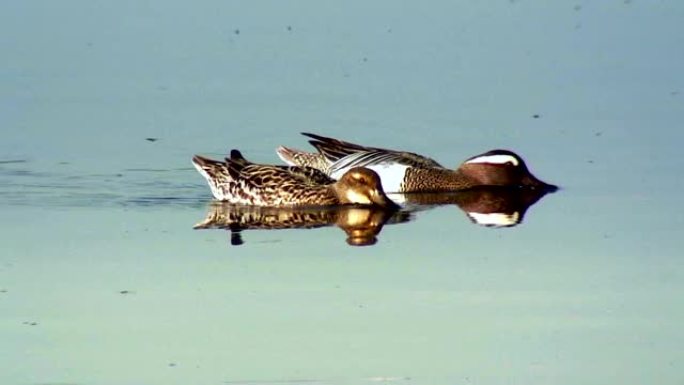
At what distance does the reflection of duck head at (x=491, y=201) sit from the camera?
1415 centimetres

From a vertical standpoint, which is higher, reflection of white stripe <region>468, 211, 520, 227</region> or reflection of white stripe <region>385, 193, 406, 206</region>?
reflection of white stripe <region>385, 193, 406, 206</region>

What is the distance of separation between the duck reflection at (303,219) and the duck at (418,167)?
1.16 meters

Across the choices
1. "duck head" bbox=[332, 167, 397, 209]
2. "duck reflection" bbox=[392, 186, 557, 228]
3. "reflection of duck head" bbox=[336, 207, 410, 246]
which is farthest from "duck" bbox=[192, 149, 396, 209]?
"duck reflection" bbox=[392, 186, 557, 228]

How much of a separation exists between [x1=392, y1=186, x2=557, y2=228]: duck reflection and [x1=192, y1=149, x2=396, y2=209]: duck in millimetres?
445

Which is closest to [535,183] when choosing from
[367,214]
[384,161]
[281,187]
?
[384,161]

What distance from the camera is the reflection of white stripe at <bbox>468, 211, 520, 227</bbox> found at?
45.3ft

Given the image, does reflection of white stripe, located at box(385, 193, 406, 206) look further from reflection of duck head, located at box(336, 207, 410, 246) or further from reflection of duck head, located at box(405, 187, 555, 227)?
reflection of duck head, located at box(336, 207, 410, 246)

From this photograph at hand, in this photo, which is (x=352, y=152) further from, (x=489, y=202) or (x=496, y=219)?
(x=496, y=219)

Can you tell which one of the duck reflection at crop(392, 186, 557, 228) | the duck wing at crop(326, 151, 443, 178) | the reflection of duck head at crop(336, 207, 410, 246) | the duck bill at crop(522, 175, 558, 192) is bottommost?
the reflection of duck head at crop(336, 207, 410, 246)

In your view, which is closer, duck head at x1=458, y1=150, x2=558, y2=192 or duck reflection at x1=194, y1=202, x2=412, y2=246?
duck reflection at x1=194, y1=202, x2=412, y2=246

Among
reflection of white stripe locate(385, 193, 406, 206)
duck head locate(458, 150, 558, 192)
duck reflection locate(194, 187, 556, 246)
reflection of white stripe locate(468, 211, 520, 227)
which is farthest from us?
duck head locate(458, 150, 558, 192)

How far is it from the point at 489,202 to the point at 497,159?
0.37 m

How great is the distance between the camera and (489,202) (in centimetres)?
1544

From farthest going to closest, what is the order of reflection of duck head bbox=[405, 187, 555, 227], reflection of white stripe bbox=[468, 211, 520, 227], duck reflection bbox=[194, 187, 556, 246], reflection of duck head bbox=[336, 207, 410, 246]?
1. reflection of duck head bbox=[405, 187, 555, 227]
2. reflection of white stripe bbox=[468, 211, 520, 227]
3. duck reflection bbox=[194, 187, 556, 246]
4. reflection of duck head bbox=[336, 207, 410, 246]
